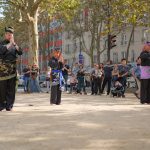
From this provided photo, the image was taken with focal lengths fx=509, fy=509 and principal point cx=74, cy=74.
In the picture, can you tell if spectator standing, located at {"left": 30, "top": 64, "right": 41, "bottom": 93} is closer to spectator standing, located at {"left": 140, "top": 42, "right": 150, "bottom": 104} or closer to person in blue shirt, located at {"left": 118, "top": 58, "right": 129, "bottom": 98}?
person in blue shirt, located at {"left": 118, "top": 58, "right": 129, "bottom": 98}

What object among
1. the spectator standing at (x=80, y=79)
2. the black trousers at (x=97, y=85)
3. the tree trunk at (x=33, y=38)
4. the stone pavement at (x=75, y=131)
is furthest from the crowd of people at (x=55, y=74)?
the tree trunk at (x=33, y=38)

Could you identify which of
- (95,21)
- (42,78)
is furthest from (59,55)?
(95,21)

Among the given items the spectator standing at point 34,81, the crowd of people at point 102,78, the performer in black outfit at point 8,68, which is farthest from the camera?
the spectator standing at point 34,81

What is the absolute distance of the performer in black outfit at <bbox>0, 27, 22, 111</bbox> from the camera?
38.8 ft

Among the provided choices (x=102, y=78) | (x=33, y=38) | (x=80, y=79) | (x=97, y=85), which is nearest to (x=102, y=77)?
(x=102, y=78)

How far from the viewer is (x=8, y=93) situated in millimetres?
11969

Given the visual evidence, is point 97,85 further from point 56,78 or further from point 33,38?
point 56,78

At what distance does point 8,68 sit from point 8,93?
59 centimetres

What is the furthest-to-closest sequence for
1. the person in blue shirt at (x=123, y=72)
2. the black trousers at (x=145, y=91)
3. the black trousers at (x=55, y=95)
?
the person in blue shirt at (x=123, y=72) → the black trousers at (x=55, y=95) → the black trousers at (x=145, y=91)

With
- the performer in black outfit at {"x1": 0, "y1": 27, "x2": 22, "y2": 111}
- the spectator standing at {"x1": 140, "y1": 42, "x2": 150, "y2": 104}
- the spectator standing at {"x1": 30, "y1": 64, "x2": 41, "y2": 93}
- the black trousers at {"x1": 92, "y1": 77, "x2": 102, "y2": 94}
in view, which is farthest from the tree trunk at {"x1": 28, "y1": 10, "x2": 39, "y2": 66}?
the performer in black outfit at {"x1": 0, "y1": 27, "x2": 22, "y2": 111}

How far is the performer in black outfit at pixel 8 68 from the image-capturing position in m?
11.8

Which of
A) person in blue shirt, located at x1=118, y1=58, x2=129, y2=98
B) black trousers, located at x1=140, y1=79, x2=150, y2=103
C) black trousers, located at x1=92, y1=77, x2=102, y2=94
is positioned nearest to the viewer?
black trousers, located at x1=140, y1=79, x2=150, y2=103

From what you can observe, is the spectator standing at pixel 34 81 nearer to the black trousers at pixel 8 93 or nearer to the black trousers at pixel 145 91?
the black trousers at pixel 145 91

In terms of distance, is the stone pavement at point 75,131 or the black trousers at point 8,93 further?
the black trousers at point 8,93
